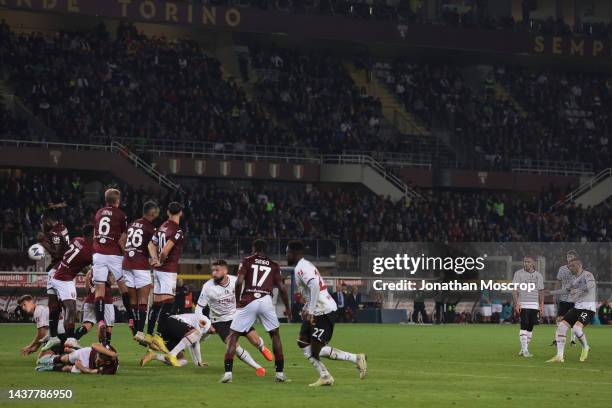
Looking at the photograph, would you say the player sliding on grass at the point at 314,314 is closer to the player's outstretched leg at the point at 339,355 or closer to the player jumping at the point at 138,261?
the player's outstretched leg at the point at 339,355

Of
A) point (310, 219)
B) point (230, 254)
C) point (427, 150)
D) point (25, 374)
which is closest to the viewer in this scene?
point (25, 374)

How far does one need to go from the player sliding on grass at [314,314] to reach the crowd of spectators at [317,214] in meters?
29.8

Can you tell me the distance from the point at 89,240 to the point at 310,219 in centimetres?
3491

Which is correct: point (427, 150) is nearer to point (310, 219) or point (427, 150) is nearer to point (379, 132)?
point (379, 132)

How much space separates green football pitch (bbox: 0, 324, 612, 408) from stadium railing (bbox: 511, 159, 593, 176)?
39.4 m

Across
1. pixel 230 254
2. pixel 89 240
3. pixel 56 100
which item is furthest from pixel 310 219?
pixel 89 240

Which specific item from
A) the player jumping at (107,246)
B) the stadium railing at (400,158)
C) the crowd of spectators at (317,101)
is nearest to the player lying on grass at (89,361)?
the player jumping at (107,246)

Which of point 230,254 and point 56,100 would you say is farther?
point 56,100

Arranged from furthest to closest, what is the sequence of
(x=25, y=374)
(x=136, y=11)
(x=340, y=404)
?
(x=136, y=11) < (x=25, y=374) < (x=340, y=404)

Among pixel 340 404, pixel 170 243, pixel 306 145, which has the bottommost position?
pixel 340 404

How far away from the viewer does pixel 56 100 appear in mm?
57750

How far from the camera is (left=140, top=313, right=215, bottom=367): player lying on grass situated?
861 inches

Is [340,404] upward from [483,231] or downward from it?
downward

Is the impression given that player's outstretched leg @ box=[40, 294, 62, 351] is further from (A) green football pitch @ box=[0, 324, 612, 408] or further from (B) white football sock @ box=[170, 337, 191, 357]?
(B) white football sock @ box=[170, 337, 191, 357]
